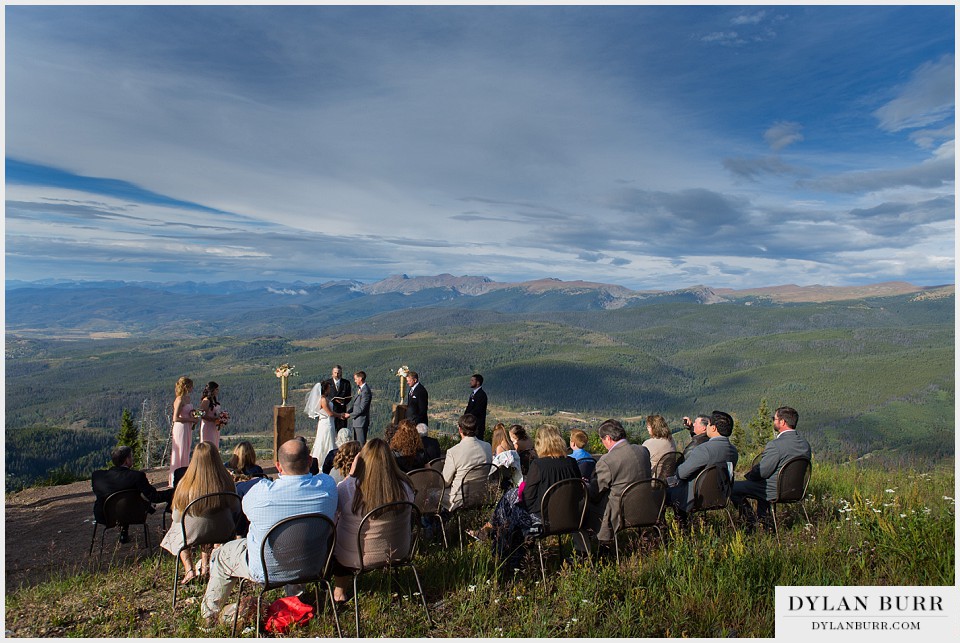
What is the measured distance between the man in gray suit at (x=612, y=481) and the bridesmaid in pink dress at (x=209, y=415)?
19.2 ft

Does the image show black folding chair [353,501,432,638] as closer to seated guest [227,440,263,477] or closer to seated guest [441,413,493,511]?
seated guest [441,413,493,511]

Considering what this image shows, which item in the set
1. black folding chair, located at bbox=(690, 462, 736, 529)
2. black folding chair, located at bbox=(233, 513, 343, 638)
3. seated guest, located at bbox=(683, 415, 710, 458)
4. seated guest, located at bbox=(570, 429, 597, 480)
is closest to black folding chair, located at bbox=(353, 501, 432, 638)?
black folding chair, located at bbox=(233, 513, 343, 638)

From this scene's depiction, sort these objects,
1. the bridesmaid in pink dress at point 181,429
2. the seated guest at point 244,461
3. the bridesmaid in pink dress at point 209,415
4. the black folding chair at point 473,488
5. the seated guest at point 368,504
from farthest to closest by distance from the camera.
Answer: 1. the bridesmaid in pink dress at point 209,415
2. the bridesmaid in pink dress at point 181,429
3. the black folding chair at point 473,488
4. the seated guest at point 244,461
5. the seated guest at point 368,504

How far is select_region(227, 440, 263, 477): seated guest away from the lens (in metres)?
5.55

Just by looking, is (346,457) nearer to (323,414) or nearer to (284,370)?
(323,414)

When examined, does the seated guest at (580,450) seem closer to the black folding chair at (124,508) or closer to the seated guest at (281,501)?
the seated guest at (281,501)

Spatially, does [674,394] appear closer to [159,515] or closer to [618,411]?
[618,411]

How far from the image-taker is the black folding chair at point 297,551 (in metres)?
3.77

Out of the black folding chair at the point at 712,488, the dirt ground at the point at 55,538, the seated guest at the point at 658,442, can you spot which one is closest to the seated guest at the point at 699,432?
the seated guest at the point at 658,442

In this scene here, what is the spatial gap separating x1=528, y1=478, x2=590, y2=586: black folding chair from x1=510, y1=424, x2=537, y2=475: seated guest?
1710 millimetres

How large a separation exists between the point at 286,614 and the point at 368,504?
0.93 metres

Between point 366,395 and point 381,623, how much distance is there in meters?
5.68

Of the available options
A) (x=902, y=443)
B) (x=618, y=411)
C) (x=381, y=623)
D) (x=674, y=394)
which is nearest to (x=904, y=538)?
(x=381, y=623)

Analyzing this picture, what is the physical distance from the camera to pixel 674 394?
192 meters
